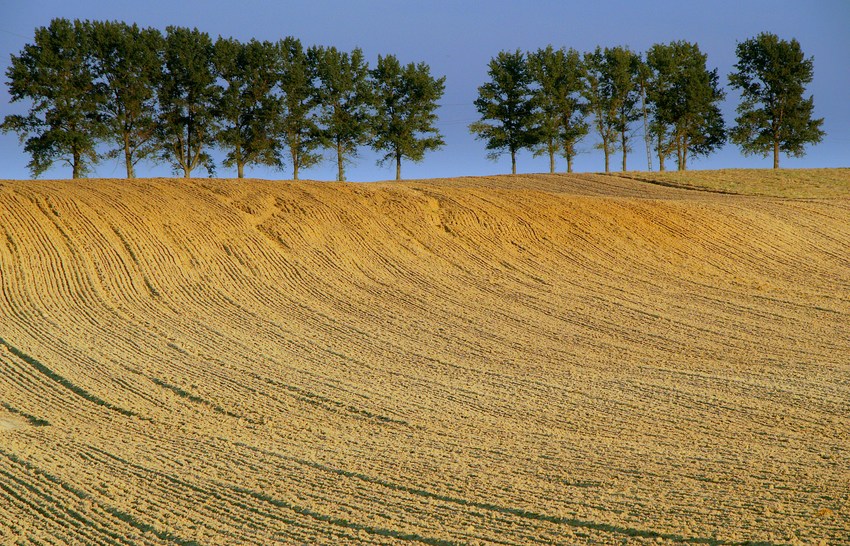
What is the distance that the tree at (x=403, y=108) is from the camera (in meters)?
54.8

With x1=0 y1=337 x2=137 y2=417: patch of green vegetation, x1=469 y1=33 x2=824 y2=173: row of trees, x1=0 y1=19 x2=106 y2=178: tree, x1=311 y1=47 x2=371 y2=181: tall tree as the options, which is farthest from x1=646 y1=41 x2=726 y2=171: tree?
x1=0 y1=337 x2=137 y2=417: patch of green vegetation

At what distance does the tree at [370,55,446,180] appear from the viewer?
54750 mm

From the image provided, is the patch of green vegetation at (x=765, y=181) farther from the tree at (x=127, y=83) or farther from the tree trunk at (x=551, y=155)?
the tree at (x=127, y=83)

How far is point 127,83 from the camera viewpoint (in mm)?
49594

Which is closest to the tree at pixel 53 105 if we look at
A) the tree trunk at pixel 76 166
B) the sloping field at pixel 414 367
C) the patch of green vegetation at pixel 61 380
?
the tree trunk at pixel 76 166

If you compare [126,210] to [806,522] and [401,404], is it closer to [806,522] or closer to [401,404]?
[401,404]

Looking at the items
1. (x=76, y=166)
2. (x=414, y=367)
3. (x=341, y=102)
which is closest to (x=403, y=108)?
(x=341, y=102)

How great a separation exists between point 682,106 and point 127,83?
3559cm

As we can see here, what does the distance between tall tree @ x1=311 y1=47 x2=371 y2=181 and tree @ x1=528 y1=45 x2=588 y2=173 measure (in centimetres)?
1187

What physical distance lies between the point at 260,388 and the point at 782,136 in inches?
2143

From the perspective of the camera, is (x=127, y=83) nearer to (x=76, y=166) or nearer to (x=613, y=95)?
(x=76, y=166)

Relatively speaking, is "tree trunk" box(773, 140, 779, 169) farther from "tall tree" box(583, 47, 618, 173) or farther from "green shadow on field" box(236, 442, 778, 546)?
"green shadow on field" box(236, 442, 778, 546)

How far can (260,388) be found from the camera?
51.0 feet

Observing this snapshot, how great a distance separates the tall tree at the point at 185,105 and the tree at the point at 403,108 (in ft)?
Answer: 32.2
